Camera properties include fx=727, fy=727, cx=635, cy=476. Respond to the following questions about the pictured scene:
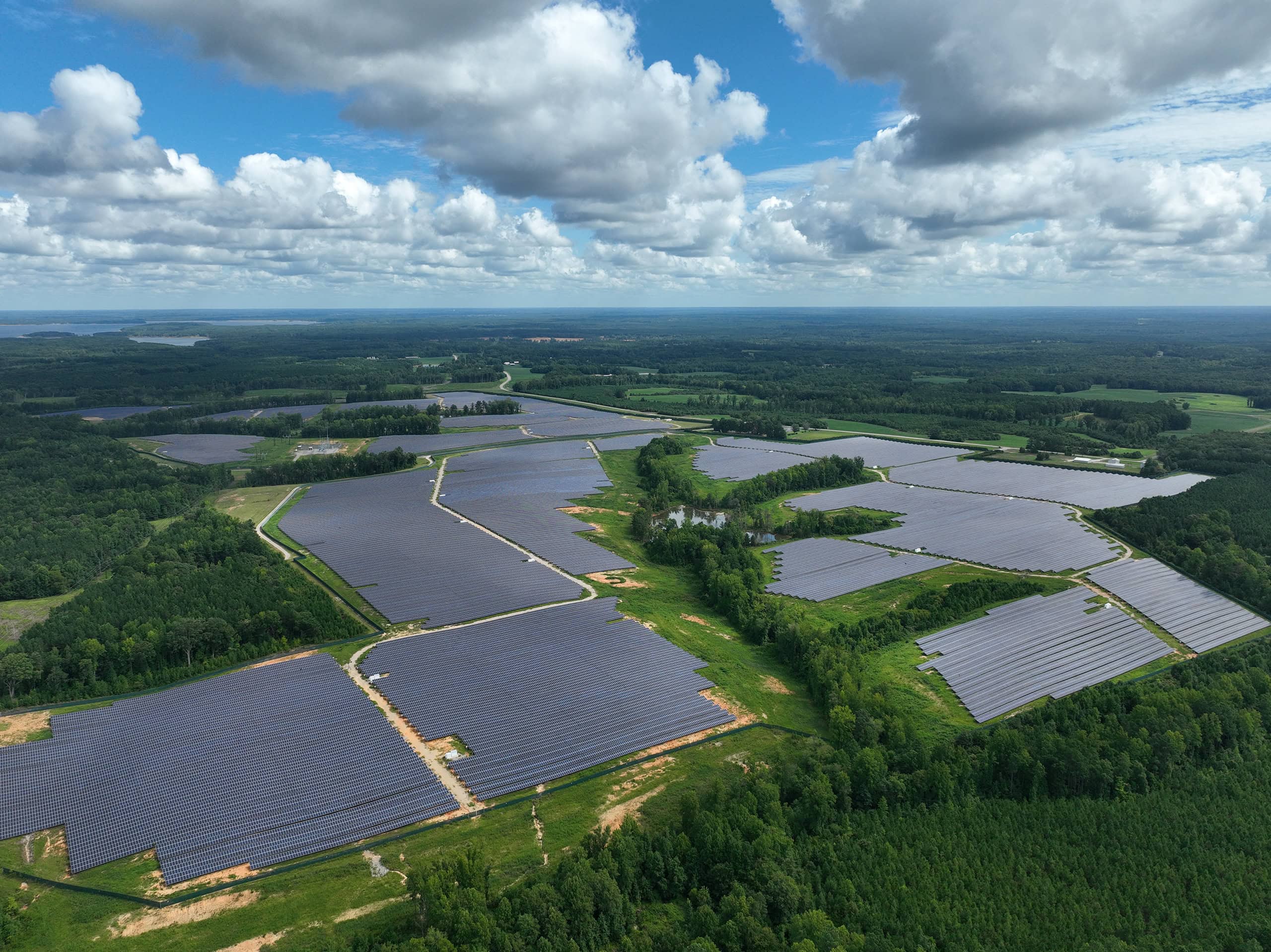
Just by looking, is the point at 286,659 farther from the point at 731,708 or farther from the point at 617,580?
the point at 731,708

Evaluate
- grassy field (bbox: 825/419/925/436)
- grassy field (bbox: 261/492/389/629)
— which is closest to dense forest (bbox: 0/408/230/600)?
grassy field (bbox: 261/492/389/629)

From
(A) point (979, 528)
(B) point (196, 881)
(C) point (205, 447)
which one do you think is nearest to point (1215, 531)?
(A) point (979, 528)

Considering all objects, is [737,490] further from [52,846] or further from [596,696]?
[52,846]

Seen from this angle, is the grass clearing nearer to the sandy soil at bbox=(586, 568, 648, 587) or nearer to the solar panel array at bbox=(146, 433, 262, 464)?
the solar panel array at bbox=(146, 433, 262, 464)

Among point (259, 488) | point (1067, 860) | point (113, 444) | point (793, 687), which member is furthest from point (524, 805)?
point (113, 444)

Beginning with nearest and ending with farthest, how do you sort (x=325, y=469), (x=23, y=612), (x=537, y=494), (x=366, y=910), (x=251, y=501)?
(x=366, y=910) < (x=23, y=612) < (x=251, y=501) < (x=537, y=494) < (x=325, y=469)

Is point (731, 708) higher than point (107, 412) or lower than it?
lower
